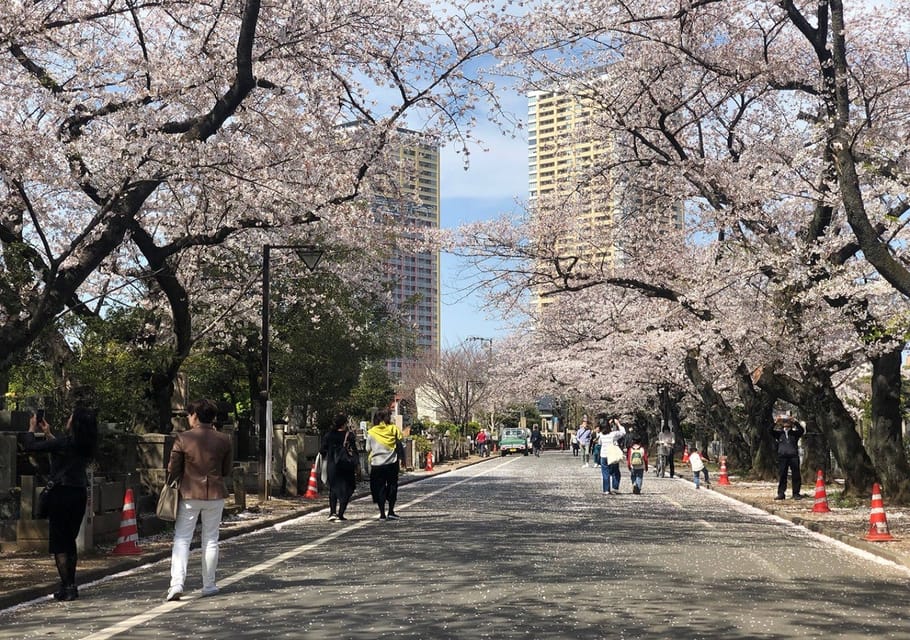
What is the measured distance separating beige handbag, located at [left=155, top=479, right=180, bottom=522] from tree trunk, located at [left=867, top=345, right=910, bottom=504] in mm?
15956

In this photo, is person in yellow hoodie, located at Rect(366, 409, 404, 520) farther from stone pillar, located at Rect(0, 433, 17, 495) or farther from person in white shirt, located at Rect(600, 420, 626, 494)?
person in white shirt, located at Rect(600, 420, 626, 494)

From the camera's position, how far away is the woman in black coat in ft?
61.0

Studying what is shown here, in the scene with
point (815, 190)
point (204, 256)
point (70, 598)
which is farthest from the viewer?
point (204, 256)

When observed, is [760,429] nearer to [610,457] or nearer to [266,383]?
[610,457]

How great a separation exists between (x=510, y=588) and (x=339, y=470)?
896cm

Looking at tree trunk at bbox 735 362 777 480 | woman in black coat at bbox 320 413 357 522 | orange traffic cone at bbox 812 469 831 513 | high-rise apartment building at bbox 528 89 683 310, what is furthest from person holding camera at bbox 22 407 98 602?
tree trunk at bbox 735 362 777 480

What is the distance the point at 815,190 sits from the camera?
21453 millimetres

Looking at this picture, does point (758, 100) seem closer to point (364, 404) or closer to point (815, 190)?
point (815, 190)

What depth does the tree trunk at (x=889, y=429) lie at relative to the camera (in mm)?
21462

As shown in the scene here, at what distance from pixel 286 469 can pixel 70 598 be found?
1604cm

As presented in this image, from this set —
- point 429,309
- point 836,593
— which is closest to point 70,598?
point 836,593

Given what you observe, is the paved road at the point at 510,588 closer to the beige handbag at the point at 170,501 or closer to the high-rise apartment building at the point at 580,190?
the beige handbag at the point at 170,501

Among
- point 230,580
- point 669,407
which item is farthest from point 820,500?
point 669,407

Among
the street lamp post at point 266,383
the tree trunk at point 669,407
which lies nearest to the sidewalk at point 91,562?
the street lamp post at point 266,383
